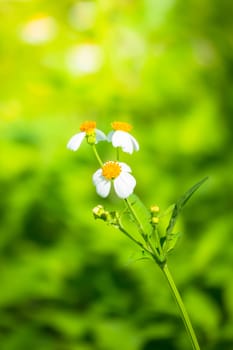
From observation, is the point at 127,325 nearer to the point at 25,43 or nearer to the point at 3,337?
the point at 3,337

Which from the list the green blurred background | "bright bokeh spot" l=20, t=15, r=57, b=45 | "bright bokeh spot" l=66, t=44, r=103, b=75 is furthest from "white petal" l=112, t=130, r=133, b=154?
"bright bokeh spot" l=20, t=15, r=57, b=45

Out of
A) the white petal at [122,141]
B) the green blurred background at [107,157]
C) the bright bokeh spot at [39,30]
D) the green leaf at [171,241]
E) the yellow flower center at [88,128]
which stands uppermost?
the bright bokeh spot at [39,30]

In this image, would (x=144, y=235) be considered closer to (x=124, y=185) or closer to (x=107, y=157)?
(x=124, y=185)

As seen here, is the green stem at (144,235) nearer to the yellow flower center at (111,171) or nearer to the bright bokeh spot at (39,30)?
the yellow flower center at (111,171)

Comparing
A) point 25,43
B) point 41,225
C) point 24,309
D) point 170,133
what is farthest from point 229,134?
point 25,43

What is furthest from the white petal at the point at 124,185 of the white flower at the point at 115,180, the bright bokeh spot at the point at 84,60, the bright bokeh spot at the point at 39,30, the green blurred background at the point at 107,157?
the bright bokeh spot at the point at 39,30

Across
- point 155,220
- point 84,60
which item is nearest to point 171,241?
point 155,220
